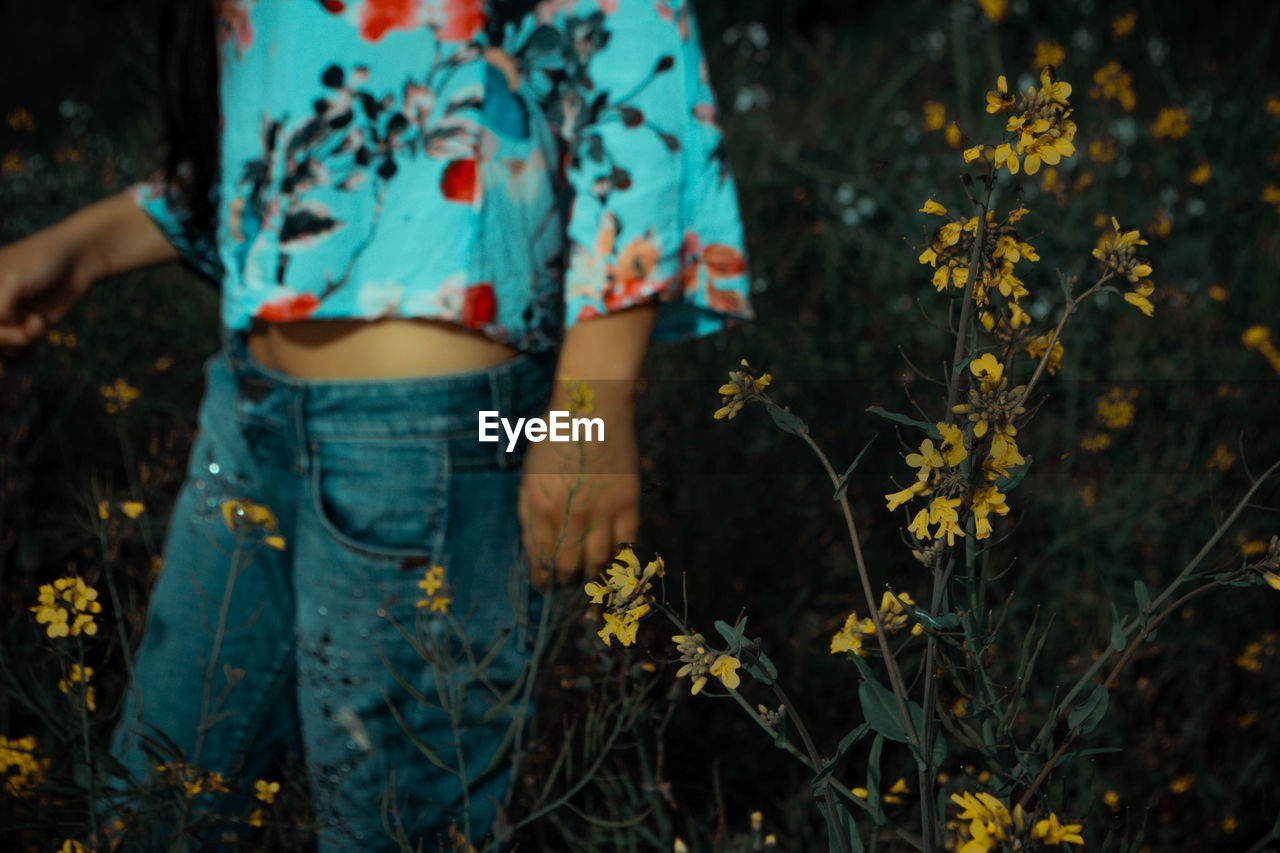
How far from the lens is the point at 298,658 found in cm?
96

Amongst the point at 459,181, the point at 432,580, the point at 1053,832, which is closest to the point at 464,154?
the point at 459,181

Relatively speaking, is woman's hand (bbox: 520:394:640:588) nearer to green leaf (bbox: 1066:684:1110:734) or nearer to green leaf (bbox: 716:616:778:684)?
green leaf (bbox: 716:616:778:684)

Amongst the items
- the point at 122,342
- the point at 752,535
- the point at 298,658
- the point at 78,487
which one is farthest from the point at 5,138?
the point at 298,658

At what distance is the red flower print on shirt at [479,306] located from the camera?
0.89 m

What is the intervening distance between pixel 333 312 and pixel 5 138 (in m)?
4.92

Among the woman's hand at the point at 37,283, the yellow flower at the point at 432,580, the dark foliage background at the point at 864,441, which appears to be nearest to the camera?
the yellow flower at the point at 432,580

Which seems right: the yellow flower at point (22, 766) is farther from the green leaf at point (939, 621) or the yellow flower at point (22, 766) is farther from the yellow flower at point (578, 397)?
the green leaf at point (939, 621)

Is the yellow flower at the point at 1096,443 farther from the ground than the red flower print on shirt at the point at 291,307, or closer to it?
closer to it

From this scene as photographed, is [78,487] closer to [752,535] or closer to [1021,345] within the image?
[752,535]

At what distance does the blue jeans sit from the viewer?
0.90m

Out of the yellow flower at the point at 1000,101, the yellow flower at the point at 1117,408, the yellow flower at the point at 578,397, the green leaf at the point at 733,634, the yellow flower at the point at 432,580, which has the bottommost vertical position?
the green leaf at the point at 733,634

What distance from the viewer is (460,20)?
90 centimetres

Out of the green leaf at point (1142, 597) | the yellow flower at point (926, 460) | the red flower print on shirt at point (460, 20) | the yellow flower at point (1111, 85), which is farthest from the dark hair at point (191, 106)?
the yellow flower at point (1111, 85)

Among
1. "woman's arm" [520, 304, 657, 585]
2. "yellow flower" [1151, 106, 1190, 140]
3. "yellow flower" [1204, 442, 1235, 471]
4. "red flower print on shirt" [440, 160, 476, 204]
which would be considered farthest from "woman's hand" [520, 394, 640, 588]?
"yellow flower" [1151, 106, 1190, 140]
